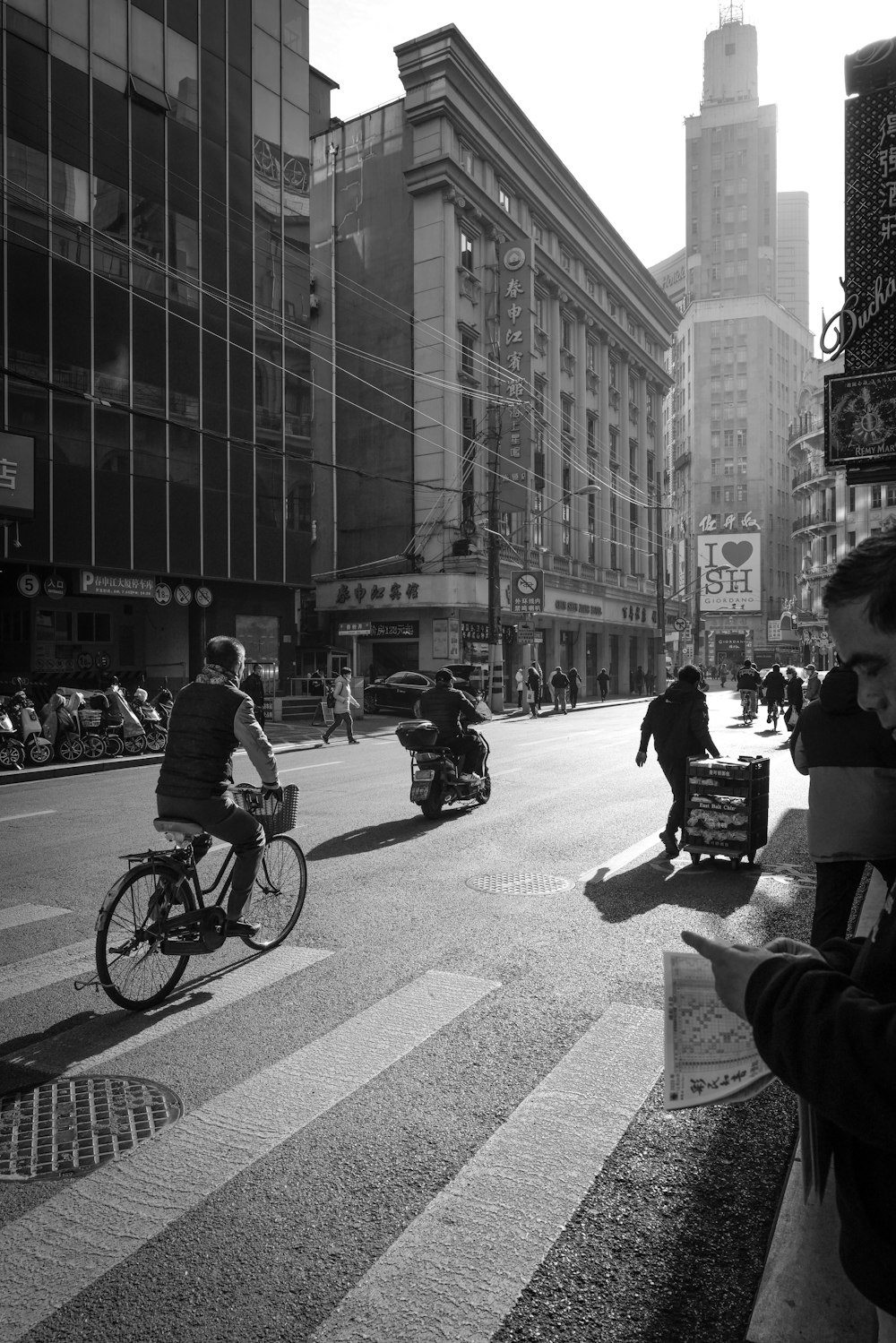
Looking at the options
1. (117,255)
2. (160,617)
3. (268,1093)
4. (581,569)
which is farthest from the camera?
(581,569)

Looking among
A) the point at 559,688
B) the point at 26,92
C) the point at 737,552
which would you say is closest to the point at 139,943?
the point at 26,92

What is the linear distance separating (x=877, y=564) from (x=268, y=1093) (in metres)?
3.30

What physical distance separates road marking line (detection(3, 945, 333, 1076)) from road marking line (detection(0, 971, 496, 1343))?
2.51ft

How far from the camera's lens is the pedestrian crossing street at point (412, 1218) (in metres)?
2.63

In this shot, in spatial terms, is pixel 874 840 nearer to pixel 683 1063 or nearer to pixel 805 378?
pixel 683 1063

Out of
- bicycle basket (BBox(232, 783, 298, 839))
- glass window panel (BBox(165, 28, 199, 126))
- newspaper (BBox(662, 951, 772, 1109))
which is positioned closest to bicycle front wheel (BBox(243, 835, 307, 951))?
bicycle basket (BBox(232, 783, 298, 839))

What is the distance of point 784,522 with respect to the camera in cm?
11662

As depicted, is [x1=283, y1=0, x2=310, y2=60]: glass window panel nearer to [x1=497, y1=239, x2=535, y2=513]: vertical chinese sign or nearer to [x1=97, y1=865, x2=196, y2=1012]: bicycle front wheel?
[x1=497, y1=239, x2=535, y2=513]: vertical chinese sign

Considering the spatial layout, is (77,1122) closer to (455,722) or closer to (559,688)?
(455,722)

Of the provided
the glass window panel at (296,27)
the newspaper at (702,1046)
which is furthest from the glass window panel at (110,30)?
the newspaper at (702,1046)

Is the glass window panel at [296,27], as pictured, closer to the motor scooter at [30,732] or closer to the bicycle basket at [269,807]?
the motor scooter at [30,732]

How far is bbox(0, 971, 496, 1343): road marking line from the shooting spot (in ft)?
9.00

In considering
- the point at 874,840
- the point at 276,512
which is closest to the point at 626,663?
the point at 276,512

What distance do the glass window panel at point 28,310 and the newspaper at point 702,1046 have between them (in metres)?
27.0
